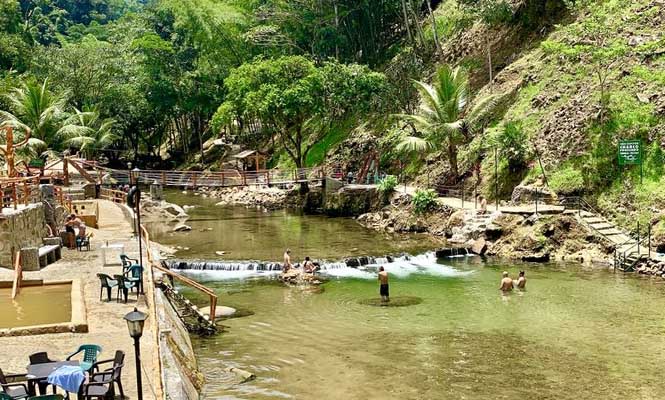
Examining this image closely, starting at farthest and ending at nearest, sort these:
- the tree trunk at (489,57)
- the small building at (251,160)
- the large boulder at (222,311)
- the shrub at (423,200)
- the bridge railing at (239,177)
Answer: the small building at (251,160), the bridge railing at (239,177), the tree trunk at (489,57), the shrub at (423,200), the large boulder at (222,311)

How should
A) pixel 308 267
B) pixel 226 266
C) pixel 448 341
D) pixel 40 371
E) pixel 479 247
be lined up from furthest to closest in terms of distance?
pixel 479 247 → pixel 226 266 → pixel 308 267 → pixel 448 341 → pixel 40 371

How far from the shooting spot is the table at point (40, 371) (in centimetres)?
955

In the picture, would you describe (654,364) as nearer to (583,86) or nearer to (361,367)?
(361,367)

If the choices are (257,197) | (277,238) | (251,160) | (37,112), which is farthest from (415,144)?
(37,112)

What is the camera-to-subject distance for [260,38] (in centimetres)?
5597

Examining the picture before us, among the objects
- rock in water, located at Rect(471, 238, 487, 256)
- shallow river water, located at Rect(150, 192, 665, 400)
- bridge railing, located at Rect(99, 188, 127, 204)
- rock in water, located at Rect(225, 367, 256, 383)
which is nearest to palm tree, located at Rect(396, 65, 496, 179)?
rock in water, located at Rect(471, 238, 487, 256)

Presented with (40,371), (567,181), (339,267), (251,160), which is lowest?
(339,267)

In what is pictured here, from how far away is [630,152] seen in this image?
26.9 m

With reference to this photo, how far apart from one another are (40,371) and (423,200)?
81.5 feet

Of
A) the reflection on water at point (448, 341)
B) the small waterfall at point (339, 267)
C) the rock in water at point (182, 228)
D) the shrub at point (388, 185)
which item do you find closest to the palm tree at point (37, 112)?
the rock in water at point (182, 228)

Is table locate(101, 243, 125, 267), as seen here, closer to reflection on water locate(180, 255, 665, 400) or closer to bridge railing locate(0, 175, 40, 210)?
bridge railing locate(0, 175, 40, 210)

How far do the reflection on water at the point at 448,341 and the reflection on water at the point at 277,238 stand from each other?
15.1 feet

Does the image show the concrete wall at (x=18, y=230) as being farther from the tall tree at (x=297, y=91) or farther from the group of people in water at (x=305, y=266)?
the tall tree at (x=297, y=91)

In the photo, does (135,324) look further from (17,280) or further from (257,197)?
(257,197)
